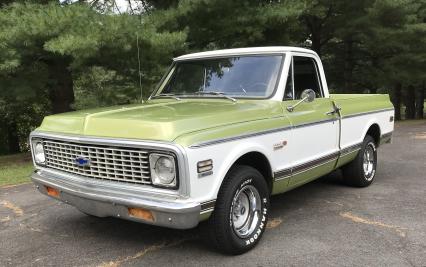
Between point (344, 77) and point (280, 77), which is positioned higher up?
point (280, 77)

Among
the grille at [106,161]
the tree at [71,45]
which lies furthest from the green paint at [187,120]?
the tree at [71,45]

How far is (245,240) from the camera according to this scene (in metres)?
4.29

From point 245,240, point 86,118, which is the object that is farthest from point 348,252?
point 86,118

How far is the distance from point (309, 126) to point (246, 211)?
1.36 m

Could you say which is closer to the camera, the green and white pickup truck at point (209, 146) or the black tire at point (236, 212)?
the green and white pickup truck at point (209, 146)

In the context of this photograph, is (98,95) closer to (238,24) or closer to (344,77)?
(238,24)

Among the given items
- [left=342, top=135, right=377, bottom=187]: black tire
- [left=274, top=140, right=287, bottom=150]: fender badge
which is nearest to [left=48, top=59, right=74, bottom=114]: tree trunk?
[left=342, top=135, right=377, bottom=187]: black tire

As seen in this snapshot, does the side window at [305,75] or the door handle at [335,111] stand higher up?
the side window at [305,75]

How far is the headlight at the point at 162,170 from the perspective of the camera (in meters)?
3.73

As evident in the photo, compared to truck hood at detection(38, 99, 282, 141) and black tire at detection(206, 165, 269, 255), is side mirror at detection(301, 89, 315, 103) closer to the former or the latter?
truck hood at detection(38, 99, 282, 141)

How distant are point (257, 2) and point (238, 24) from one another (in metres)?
0.95

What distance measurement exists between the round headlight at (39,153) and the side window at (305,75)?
273 centimetres

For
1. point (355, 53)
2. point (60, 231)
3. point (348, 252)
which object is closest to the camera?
point (348, 252)

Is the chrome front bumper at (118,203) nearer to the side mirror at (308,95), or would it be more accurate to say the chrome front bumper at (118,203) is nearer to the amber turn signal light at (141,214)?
the amber turn signal light at (141,214)
